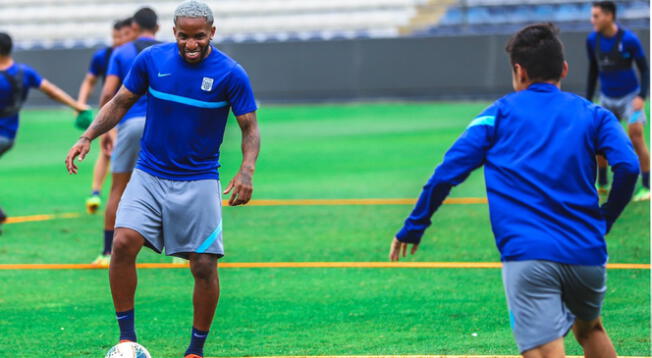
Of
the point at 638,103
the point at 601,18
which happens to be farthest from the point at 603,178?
the point at 601,18

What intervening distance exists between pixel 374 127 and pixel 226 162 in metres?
6.55

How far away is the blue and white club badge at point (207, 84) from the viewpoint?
239 inches

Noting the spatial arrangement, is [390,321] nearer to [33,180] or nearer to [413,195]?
[413,195]

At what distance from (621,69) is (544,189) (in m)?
9.01

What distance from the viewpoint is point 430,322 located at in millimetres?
7273

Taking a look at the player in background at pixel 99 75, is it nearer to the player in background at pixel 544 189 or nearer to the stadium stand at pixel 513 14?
the player in background at pixel 544 189

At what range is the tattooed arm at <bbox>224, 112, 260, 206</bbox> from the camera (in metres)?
6.04

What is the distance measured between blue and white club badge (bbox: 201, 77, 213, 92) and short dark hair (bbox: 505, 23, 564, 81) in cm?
196

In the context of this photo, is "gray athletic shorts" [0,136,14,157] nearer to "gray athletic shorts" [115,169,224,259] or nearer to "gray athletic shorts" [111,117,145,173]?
"gray athletic shorts" [111,117,145,173]

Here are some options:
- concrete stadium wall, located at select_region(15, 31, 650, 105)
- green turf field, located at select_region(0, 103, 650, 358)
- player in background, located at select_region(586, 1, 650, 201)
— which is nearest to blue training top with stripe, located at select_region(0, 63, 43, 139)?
green turf field, located at select_region(0, 103, 650, 358)

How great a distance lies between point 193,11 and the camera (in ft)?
19.8

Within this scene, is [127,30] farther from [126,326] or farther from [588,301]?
[588,301]

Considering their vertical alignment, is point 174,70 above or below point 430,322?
above

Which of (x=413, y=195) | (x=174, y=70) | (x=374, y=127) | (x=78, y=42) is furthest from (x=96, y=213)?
(x=78, y=42)
